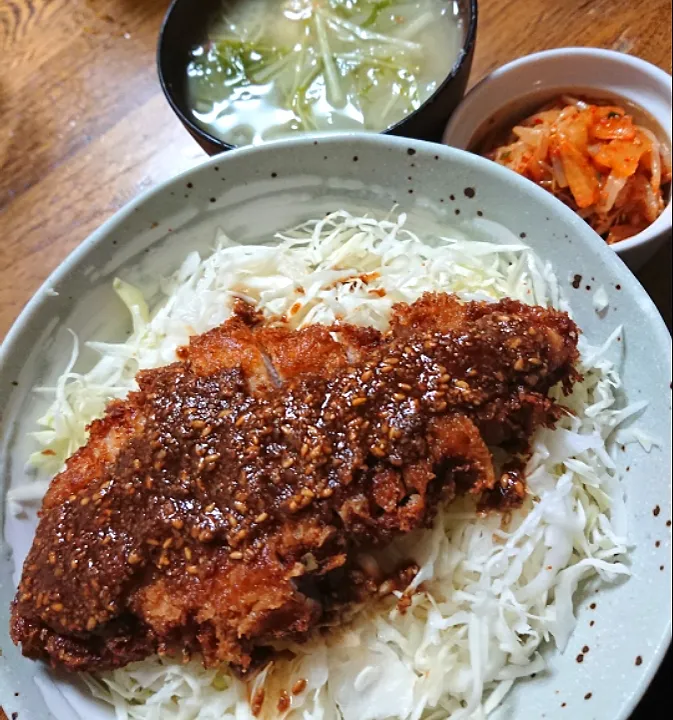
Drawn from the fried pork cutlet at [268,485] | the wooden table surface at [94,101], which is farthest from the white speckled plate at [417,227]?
the wooden table surface at [94,101]

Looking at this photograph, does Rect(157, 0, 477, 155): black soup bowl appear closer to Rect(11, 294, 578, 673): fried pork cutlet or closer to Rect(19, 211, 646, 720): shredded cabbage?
Rect(19, 211, 646, 720): shredded cabbage

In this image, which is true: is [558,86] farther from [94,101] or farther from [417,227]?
[94,101]

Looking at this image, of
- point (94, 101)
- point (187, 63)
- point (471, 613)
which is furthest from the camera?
point (94, 101)

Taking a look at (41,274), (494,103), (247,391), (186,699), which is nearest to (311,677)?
(186,699)

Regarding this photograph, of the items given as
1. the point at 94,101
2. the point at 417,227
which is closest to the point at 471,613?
the point at 417,227

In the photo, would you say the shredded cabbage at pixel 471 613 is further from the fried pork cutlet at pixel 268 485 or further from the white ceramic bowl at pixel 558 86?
the white ceramic bowl at pixel 558 86

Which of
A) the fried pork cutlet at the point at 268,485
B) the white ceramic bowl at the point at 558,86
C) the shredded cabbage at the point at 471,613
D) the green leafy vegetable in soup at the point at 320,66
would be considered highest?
the green leafy vegetable in soup at the point at 320,66

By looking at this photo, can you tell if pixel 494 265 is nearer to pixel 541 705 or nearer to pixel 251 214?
pixel 251 214
